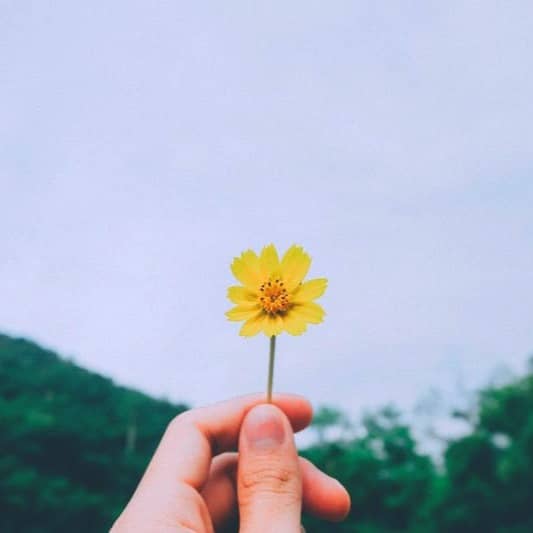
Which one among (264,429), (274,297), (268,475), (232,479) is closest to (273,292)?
(274,297)

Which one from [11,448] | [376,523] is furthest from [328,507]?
[376,523]

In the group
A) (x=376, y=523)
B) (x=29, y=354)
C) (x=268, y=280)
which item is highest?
(x=29, y=354)

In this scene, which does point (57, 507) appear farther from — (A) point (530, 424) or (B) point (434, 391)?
(A) point (530, 424)

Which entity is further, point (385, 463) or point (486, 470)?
point (385, 463)

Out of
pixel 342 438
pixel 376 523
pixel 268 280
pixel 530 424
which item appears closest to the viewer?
pixel 268 280

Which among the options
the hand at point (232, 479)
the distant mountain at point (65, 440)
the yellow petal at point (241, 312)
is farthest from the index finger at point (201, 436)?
the distant mountain at point (65, 440)

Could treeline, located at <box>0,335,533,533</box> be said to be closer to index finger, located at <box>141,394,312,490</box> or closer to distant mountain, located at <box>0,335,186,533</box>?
distant mountain, located at <box>0,335,186,533</box>

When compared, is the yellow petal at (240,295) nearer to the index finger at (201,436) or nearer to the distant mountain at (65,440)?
the index finger at (201,436)

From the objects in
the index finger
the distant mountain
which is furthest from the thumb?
the distant mountain
